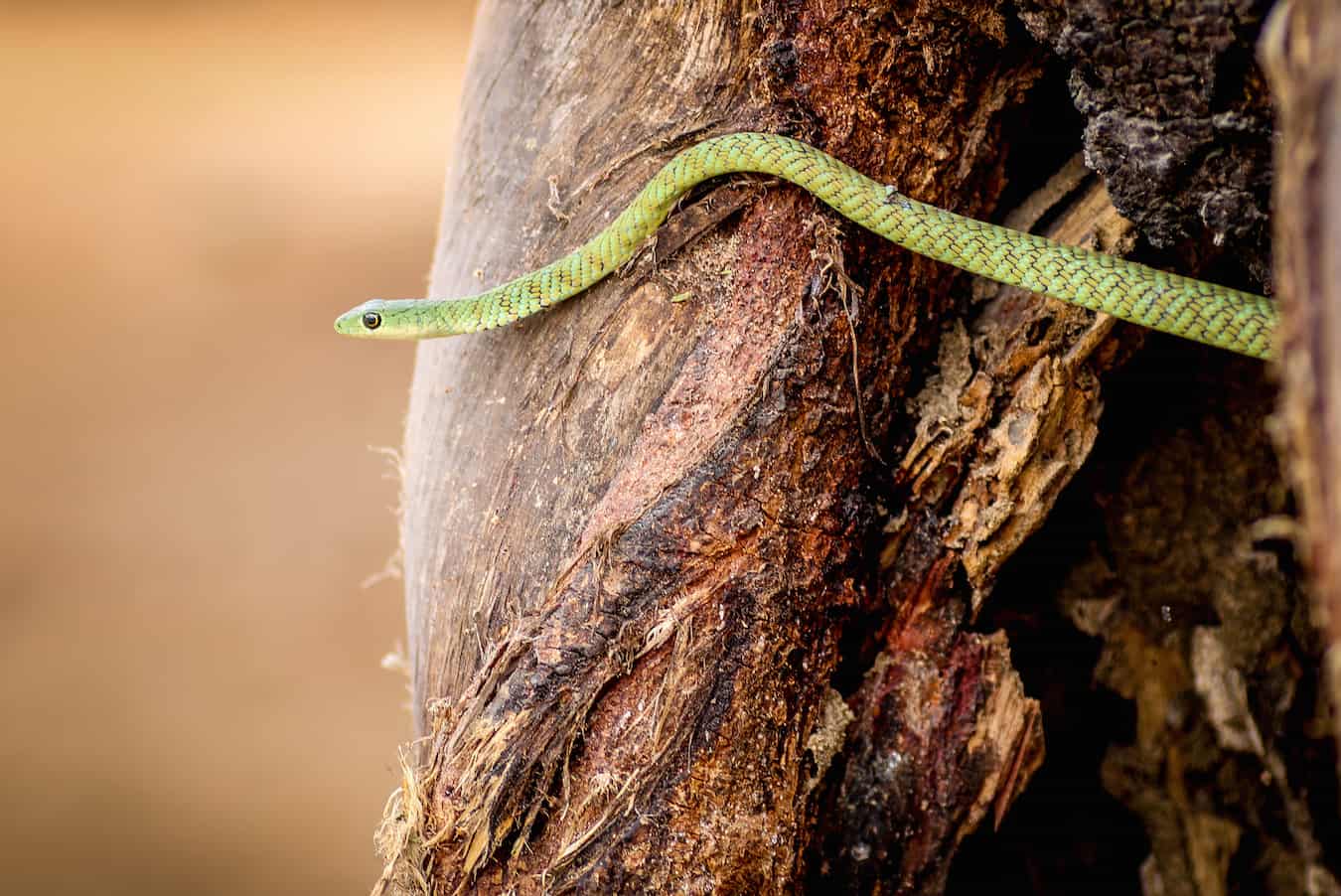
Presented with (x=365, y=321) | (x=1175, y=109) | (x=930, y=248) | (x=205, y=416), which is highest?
(x=1175, y=109)

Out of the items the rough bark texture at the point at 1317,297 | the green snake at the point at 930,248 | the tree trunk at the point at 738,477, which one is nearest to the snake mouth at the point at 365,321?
the tree trunk at the point at 738,477

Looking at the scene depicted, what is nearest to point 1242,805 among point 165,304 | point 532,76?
point 532,76

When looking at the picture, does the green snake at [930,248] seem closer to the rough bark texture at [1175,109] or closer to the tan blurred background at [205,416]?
the rough bark texture at [1175,109]

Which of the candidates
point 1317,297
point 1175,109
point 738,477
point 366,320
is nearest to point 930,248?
point 1175,109

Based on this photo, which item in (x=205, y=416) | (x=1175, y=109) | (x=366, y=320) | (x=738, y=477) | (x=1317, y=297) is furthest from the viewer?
(x=205, y=416)

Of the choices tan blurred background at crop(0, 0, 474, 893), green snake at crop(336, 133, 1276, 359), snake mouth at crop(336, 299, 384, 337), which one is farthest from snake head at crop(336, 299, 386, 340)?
tan blurred background at crop(0, 0, 474, 893)

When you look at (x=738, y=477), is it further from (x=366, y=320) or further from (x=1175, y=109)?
(x=366, y=320)

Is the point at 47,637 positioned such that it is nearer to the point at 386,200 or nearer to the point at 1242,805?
the point at 386,200
